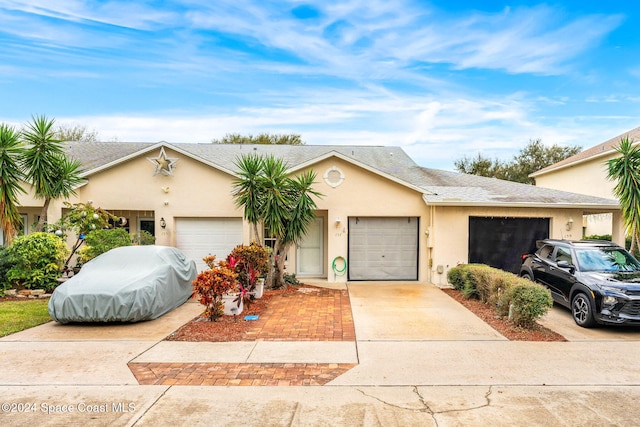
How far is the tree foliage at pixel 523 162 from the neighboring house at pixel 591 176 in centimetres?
1076

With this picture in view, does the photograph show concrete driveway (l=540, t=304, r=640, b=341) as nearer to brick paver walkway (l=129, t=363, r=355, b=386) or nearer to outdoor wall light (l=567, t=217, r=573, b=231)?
brick paver walkway (l=129, t=363, r=355, b=386)

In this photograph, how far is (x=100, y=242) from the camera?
429 inches

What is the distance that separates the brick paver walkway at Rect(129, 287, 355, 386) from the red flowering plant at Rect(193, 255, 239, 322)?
0.88 m

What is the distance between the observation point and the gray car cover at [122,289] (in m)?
7.30

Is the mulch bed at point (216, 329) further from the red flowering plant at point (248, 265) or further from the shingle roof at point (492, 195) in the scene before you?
the shingle roof at point (492, 195)

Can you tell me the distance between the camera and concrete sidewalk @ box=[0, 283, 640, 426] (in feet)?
13.3

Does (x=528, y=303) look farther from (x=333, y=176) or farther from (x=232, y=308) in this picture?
(x=333, y=176)

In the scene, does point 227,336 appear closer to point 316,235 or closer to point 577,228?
point 316,235

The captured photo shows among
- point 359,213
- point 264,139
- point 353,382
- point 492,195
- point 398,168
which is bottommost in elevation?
point 353,382

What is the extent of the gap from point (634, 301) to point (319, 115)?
1819cm

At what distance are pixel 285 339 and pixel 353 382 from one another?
2.11m

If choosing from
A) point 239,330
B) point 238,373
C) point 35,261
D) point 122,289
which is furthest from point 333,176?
point 35,261

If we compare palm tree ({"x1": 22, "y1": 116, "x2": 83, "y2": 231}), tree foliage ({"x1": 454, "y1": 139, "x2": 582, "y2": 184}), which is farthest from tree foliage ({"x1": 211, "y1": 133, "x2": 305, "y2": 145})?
palm tree ({"x1": 22, "y1": 116, "x2": 83, "y2": 231})

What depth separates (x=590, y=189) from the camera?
20.0 metres
